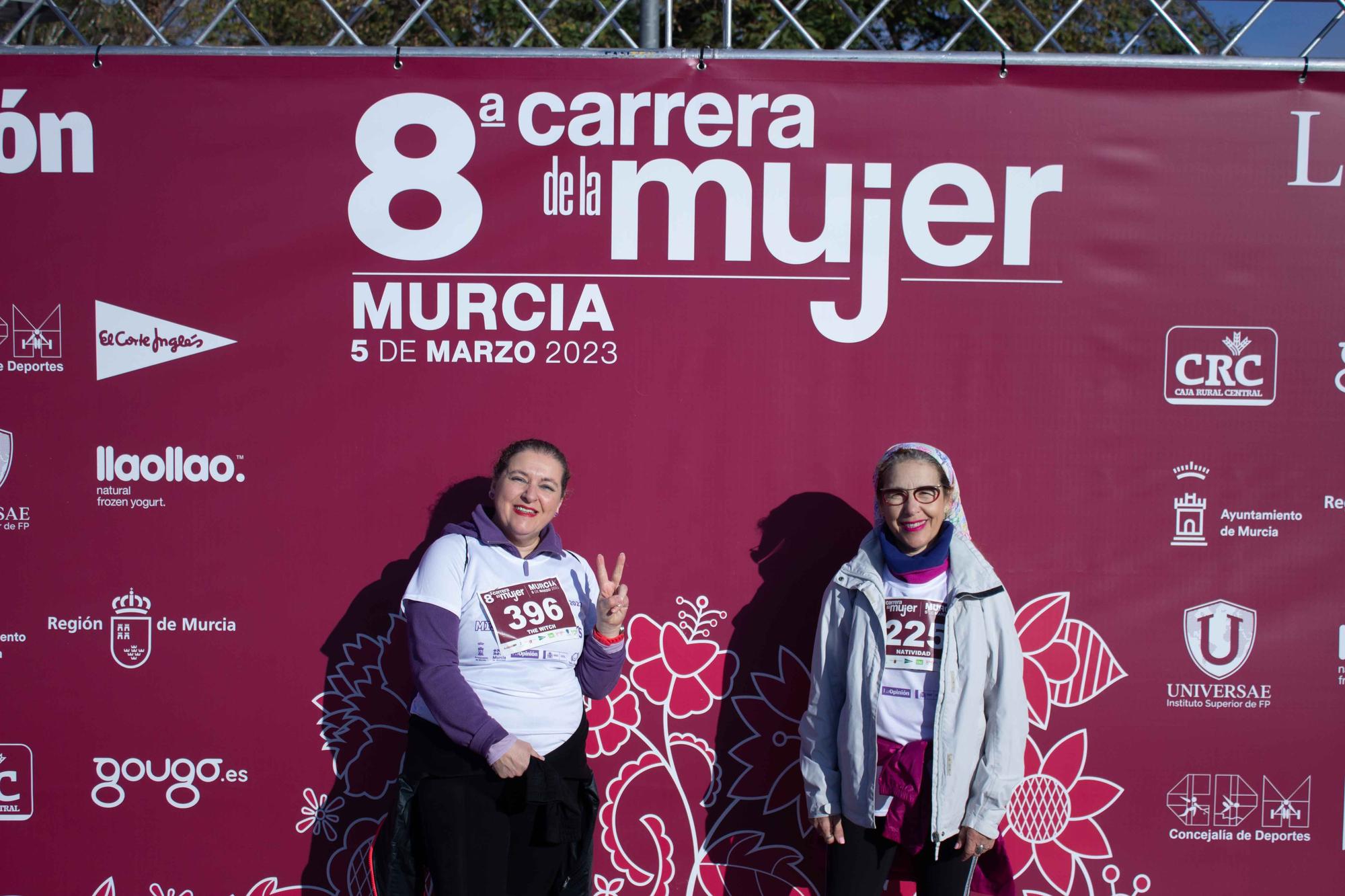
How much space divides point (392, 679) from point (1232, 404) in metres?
Answer: 2.57

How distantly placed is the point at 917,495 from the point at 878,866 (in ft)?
3.05

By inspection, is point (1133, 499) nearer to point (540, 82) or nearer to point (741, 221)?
point (741, 221)

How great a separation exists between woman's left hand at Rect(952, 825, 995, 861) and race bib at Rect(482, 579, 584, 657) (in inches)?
41.2

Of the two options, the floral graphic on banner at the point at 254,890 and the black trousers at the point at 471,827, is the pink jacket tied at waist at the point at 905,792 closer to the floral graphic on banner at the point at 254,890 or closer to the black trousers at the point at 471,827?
the black trousers at the point at 471,827

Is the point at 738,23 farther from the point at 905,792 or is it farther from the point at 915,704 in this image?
the point at 905,792

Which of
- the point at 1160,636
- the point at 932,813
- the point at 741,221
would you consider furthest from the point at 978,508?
the point at 741,221

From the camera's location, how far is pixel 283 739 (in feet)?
9.18

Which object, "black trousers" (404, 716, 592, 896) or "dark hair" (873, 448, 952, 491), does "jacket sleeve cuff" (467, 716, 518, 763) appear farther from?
"dark hair" (873, 448, 952, 491)

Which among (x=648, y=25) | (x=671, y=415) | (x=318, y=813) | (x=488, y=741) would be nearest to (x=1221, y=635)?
(x=671, y=415)

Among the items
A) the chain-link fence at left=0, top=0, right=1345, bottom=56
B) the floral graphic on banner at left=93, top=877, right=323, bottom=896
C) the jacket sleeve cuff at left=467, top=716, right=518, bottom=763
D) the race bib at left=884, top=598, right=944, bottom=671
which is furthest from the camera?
the chain-link fence at left=0, top=0, right=1345, bottom=56

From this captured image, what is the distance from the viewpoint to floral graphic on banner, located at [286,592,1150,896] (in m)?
2.76

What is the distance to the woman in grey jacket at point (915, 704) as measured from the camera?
226cm

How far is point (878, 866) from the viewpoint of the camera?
2.35 m

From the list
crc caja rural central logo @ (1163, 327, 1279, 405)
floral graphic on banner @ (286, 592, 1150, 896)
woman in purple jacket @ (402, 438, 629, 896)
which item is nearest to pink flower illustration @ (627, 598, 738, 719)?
floral graphic on banner @ (286, 592, 1150, 896)
